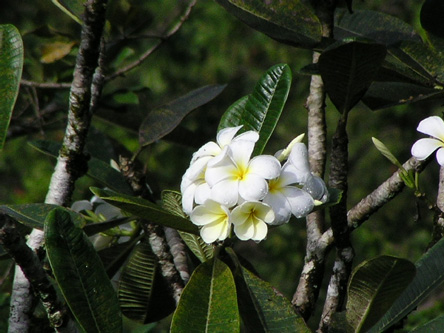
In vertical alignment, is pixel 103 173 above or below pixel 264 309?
above

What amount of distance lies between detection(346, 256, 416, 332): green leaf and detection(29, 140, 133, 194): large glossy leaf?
46cm

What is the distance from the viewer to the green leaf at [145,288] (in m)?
1.02

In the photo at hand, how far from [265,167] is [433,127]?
0.24 metres

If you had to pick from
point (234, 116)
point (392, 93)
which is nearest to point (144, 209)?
point (234, 116)

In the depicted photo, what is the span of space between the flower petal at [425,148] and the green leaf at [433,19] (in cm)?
21

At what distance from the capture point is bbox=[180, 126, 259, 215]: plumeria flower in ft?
2.49

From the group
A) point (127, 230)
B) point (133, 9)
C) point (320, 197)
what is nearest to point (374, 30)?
point (320, 197)

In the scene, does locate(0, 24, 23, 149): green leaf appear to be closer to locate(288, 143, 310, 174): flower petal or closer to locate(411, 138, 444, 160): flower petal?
locate(288, 143, 310, 174): flower petal

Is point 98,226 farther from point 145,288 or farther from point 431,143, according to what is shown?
point 431,143

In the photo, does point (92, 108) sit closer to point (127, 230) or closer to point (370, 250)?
point (127, 230)

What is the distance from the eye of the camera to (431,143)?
80 cm

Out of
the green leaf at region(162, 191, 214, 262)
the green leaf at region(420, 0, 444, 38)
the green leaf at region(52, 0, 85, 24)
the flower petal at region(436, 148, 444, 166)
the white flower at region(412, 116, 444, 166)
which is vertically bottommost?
the green leaf at region(162, 191, 214, 262)

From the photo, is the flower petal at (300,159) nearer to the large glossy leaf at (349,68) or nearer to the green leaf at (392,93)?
the large glossy leaf at (349,68)

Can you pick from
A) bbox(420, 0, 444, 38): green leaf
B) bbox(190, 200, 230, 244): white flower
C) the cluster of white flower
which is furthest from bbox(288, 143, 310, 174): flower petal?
bbox(420, 0, 444, 38): green leaf
